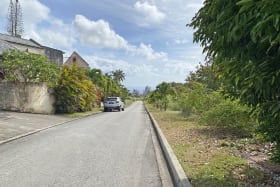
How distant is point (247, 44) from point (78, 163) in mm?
5265

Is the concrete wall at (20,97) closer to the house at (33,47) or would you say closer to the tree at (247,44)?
the house at (33,47)

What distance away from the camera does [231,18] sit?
359cm

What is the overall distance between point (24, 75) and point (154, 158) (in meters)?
17.1

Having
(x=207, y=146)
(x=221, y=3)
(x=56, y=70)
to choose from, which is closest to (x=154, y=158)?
(x=207, y=146)

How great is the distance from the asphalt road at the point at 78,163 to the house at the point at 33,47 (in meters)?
30.6

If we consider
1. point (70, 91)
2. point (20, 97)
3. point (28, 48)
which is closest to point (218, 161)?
point (20, 97)

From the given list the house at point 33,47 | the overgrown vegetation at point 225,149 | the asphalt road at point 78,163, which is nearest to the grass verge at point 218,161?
the overgrown vegetation at point 225,149

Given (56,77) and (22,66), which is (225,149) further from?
(56,77)

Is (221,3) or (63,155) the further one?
(63,155)

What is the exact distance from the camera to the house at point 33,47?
46822 mm

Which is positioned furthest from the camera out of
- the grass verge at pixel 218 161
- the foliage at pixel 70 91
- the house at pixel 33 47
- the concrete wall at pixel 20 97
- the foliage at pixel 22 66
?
the house at pixel 33 47

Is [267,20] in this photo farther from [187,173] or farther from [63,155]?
[63,155]

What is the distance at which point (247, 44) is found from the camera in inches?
145

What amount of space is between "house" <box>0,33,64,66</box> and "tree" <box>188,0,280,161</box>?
37017mm
